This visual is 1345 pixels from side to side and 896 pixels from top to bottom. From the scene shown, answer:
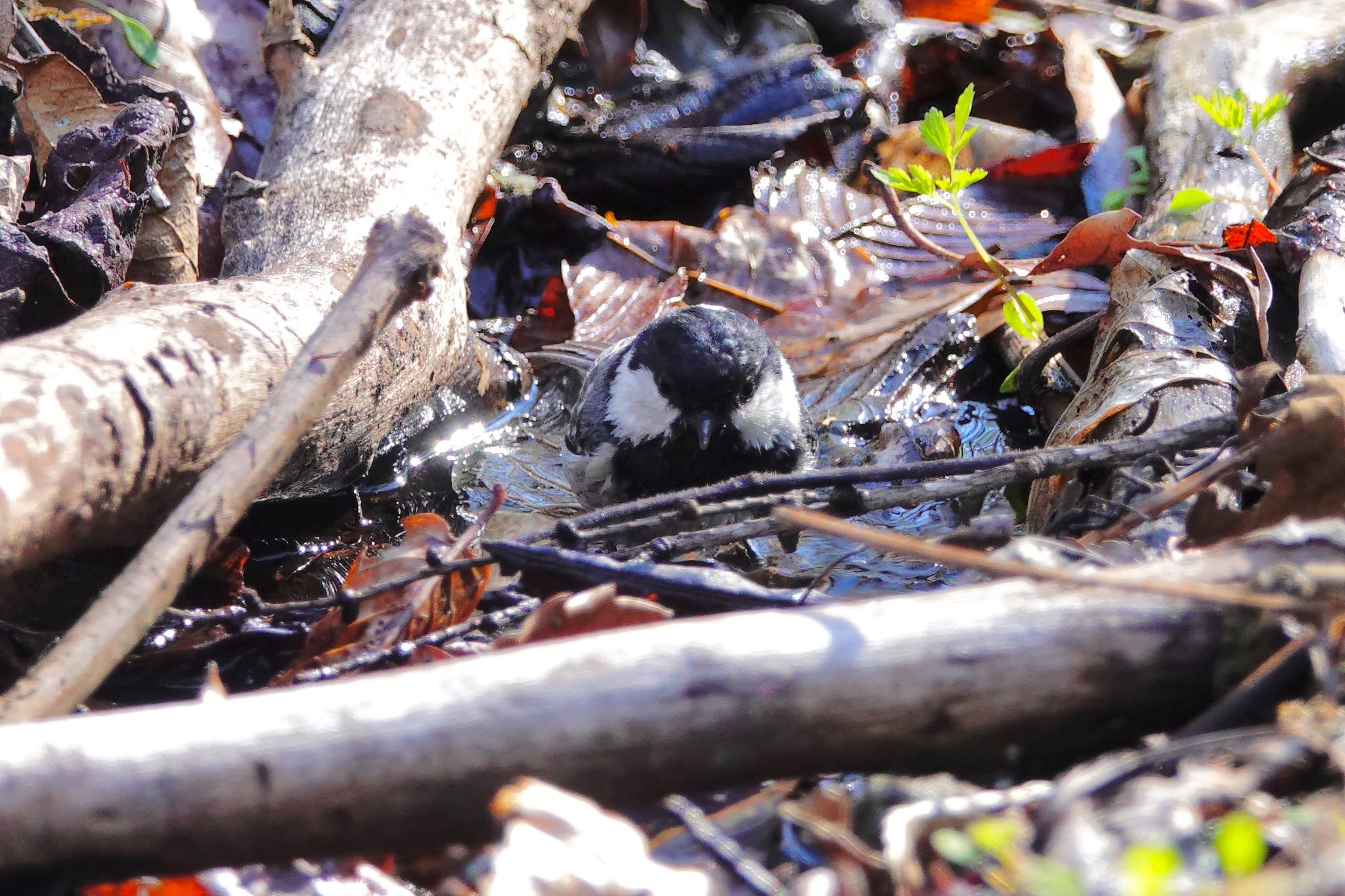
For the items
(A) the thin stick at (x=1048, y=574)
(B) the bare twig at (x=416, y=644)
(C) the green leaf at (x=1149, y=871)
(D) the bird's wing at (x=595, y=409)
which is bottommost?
(D) the bird's wing at (x=595, y=409)

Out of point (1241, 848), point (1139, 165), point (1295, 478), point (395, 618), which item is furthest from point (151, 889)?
point (1139, 165)

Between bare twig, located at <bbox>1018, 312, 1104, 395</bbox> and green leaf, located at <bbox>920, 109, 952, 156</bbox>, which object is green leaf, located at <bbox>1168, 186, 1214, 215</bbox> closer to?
bare twig, located at <bbox>1018, 312, 1104, 395</bbox>

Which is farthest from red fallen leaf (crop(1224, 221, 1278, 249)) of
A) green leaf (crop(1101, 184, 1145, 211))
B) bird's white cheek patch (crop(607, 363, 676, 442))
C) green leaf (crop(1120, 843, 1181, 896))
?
green leaf (crop(1120, 843, 1181, 896))

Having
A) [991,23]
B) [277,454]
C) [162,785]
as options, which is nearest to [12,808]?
[162,785]

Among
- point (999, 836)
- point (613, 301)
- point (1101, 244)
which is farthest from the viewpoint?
point (613, 301)

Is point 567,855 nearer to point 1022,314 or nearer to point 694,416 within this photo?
point 694,416

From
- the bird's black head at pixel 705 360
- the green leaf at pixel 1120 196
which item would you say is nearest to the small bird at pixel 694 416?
the bird's black head at pixel 705 360

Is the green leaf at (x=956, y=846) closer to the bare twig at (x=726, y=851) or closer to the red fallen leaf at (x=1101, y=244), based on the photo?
the bare twig at (x=726, y=851)
